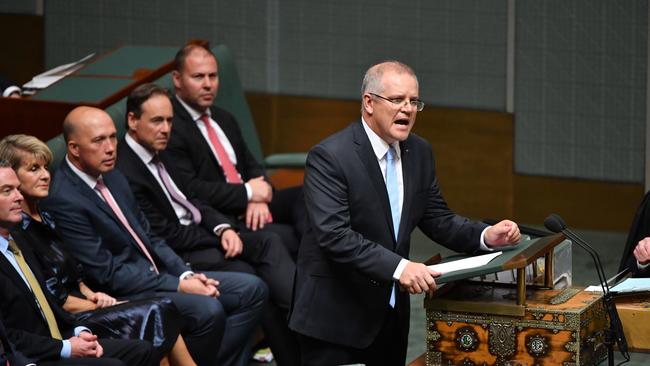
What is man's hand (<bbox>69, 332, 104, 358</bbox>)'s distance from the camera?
3.83 m

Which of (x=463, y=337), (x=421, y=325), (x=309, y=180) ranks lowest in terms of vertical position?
(x=421, y=325)

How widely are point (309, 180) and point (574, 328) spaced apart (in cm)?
82

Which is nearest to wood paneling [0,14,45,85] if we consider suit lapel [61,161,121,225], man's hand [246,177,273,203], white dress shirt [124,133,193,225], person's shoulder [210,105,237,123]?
person's shoulder [210,105,237,123]

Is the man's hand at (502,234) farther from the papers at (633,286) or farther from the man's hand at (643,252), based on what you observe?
the man's hand at (643,252)

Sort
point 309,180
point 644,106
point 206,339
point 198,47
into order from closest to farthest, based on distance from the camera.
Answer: point 309,180
point 206,339
point 198,47
point 644,106

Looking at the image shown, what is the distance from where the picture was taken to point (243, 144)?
5.55 metres

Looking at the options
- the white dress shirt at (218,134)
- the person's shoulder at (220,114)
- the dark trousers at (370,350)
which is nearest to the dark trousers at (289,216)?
the white dress shirt at (218,134)

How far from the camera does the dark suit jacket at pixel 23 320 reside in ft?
12.2

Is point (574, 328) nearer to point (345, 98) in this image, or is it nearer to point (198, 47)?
point (198, 47)

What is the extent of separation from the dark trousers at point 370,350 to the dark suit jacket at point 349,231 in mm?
34

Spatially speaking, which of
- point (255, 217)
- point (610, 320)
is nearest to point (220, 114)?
point (255, 217)

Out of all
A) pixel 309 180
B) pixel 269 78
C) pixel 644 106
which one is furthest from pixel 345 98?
pixel 309 180

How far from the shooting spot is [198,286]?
4559 millimetres

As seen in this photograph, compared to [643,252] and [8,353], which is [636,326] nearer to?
[643,252]
